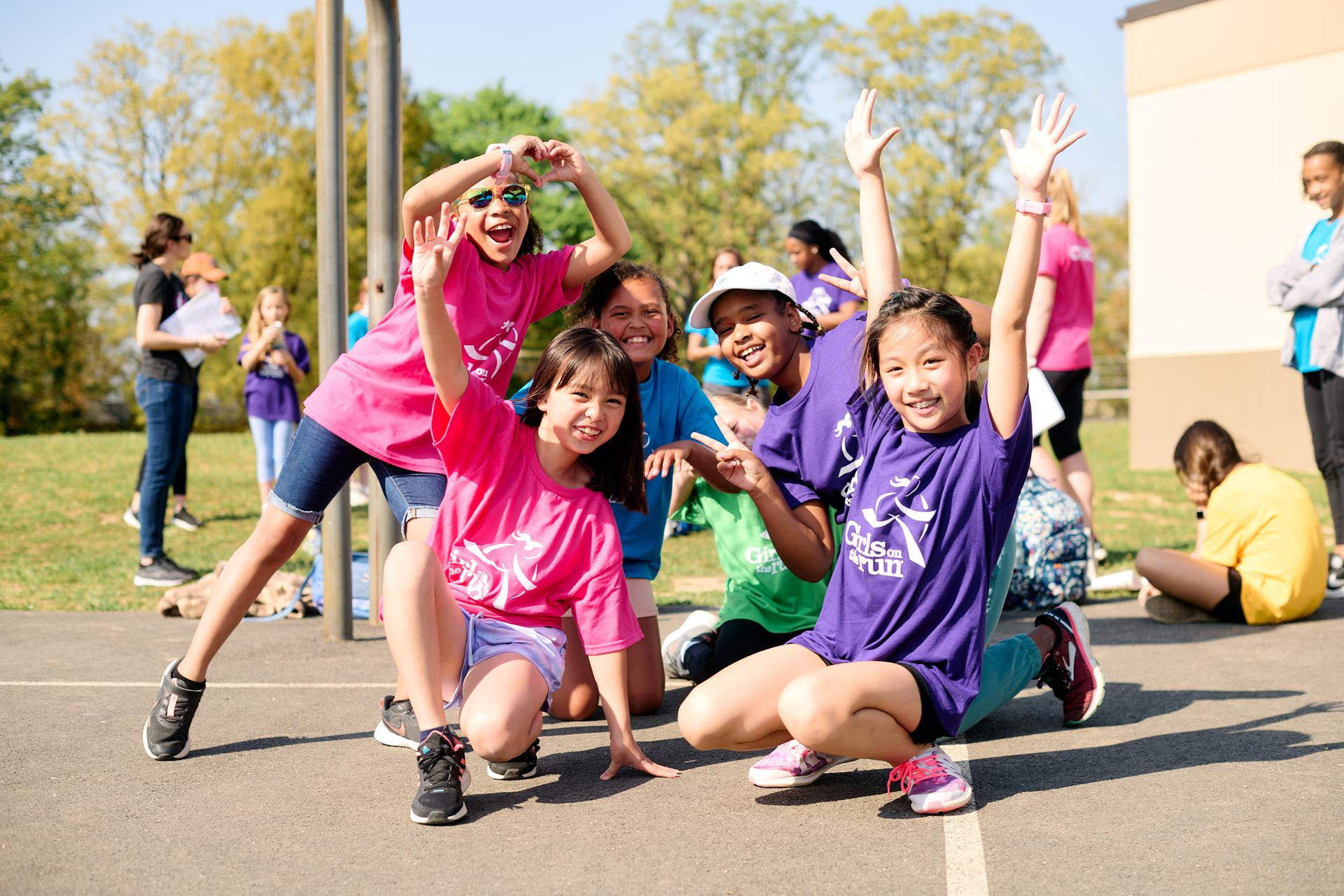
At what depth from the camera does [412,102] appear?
3247 centimetres

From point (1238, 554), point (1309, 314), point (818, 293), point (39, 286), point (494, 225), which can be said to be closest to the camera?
point (494, 225)

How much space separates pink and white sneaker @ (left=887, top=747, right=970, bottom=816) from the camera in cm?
311

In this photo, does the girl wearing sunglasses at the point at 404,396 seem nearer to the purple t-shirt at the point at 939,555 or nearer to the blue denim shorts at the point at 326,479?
the blue denim shorts at the point at 326,479

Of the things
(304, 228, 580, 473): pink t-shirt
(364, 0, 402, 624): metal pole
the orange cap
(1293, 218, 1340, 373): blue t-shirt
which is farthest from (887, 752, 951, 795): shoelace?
the orange cap

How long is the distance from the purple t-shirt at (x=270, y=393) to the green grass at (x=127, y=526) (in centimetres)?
101

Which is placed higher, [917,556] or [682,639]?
[917,556]

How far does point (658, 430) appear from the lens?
14.7 ft

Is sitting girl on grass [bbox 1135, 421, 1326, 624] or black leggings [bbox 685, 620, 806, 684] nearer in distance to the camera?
black leggings [bbox 685, 620, 806, 684]

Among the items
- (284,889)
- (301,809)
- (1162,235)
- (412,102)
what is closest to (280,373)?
(301,809)

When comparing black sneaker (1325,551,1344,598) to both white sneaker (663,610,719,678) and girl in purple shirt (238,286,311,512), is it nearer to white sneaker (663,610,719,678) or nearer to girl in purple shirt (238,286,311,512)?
white sneaker (663,610,719,678)

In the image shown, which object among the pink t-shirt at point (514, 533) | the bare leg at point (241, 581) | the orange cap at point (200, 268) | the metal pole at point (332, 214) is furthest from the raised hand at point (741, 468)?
the orange cap at point (200, 268)

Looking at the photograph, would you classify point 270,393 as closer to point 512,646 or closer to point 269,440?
point 269,440

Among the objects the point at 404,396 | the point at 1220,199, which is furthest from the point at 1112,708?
the point at 1220,199

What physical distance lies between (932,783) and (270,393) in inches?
293
